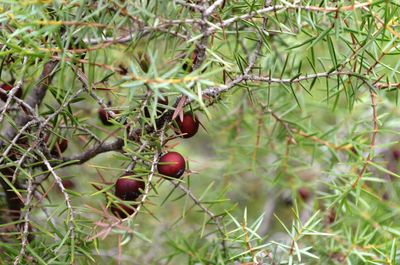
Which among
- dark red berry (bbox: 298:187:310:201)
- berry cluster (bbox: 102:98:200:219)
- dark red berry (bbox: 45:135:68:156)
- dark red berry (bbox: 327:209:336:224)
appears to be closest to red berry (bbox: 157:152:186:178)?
berry cluster (bbox: 102:98:200:219)

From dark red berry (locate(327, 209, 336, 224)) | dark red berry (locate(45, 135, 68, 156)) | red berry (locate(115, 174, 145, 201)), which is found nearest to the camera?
red berry (locate(115, 174, 145, 201))

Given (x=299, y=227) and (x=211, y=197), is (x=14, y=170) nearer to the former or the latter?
(x=299, y=227)

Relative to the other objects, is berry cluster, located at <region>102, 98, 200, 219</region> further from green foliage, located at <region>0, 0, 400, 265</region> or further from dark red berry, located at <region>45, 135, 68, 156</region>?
dark red berry, located at <region>45, 135, 68, 156</region>

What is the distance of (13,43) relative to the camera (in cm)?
90

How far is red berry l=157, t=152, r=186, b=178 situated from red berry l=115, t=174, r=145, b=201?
0.13ft

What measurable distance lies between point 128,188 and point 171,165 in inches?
3.0

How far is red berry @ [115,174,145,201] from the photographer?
3.15 feet

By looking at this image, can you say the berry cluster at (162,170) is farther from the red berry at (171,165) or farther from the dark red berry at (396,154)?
the dark red berry at (396,154)

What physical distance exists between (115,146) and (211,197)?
2.25 ft

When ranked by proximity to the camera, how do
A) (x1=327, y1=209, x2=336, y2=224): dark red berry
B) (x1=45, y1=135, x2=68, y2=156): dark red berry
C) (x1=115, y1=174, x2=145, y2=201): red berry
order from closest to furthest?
(x1=115, y1=174, x2=145, y2=201): red berry
(x1=45, y1=135, x2=68, y2=156): dark red berry
(x1=327, y1=209, x2=336, y2=224): dark red berry

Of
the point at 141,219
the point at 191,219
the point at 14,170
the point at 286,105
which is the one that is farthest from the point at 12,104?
the point at 191,219

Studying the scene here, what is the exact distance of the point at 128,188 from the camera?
96 cm

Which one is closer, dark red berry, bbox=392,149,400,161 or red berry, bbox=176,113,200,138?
red berry, bbox=176,113,200,138

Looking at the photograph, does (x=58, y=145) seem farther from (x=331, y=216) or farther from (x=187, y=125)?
(x=331, y=216)
